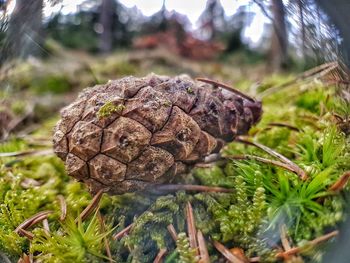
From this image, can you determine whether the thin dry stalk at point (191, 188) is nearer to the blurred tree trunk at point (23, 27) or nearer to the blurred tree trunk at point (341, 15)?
the blurred tree trunk at point (341, 15)

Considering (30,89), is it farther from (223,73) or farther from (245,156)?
(245,156)

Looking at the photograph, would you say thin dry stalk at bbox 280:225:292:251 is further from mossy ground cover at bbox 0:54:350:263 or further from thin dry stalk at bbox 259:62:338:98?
thin dry stalk at bbox 259:62:338:98

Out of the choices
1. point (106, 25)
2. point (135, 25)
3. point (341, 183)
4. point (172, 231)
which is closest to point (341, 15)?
point (341, 183)

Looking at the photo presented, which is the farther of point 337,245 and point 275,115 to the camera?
point 275,115

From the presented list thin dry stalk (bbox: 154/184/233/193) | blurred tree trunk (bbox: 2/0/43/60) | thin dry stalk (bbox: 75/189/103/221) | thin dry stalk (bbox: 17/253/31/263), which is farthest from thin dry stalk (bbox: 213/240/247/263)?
blurred tree trunk (bbox: 2/0/43/60)

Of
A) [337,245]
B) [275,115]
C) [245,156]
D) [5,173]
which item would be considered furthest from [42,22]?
[337,245]

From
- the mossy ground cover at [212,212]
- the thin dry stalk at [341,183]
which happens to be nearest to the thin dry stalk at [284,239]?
the mossy ground cover at [212,212]
